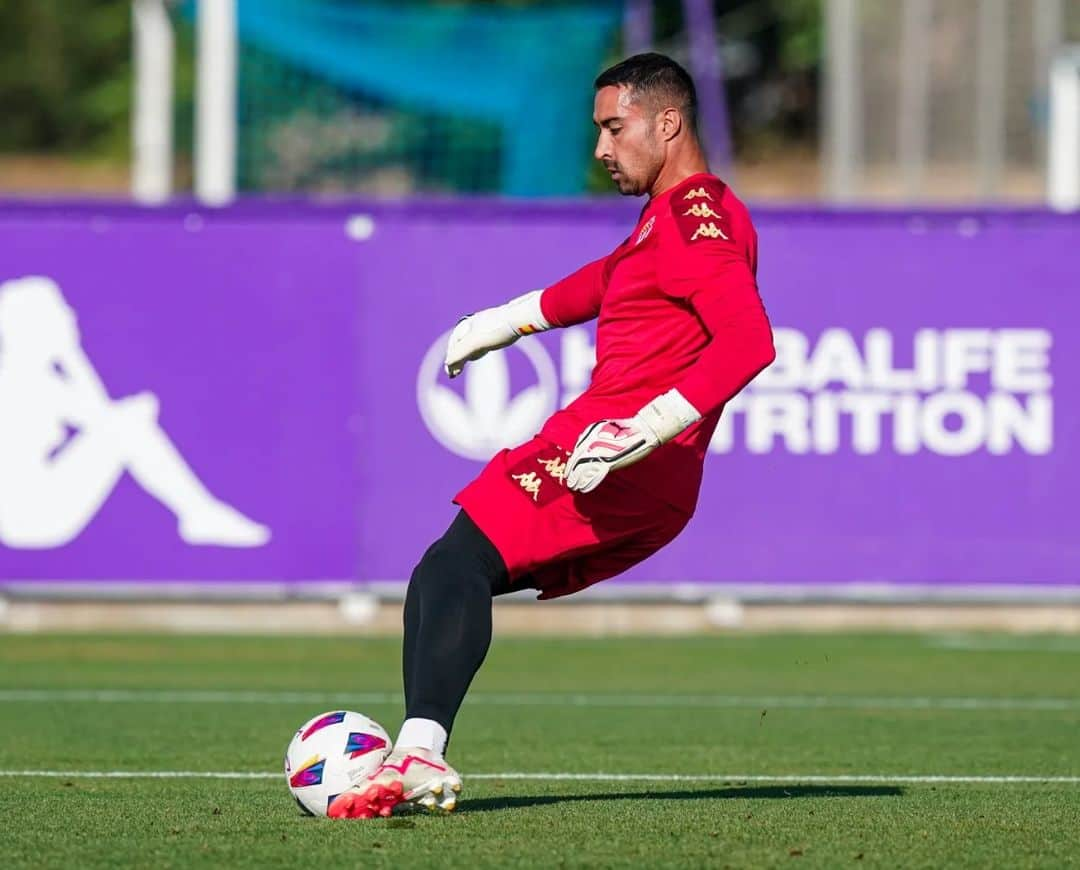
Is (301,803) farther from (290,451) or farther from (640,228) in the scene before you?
(290,451)

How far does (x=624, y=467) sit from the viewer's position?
223 inches

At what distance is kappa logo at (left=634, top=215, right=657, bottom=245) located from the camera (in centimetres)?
602

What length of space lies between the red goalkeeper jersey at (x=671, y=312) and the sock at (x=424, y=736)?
2.63 feet

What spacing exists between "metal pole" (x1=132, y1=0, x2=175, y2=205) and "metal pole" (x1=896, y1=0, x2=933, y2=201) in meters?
8.25

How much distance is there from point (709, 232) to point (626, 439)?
65 centimetres

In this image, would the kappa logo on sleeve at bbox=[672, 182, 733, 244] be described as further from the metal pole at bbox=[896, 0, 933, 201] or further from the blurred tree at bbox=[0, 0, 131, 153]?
the blurred tree at bbox=[0, 0, 131, 153]

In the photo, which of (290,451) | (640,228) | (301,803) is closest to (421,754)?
(301,803)

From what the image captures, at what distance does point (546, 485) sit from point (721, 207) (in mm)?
855

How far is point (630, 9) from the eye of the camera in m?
33.0

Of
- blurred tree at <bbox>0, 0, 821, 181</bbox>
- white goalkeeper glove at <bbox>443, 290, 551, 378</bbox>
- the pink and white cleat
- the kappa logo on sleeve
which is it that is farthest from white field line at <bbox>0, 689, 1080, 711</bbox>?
blurred tree at <bbox>0, 0, 821, 181</bbox>

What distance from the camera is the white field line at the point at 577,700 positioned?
1017 centimetres

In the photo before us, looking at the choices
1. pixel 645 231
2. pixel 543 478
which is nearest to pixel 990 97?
pixel 645 231

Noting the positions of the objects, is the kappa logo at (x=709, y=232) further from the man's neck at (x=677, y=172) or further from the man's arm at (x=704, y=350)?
the man's neck at (x=677, y=172)

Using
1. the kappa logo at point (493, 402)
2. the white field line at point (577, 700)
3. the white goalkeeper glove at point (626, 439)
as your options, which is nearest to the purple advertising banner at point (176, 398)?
the kappa logo at point (493, 402)
